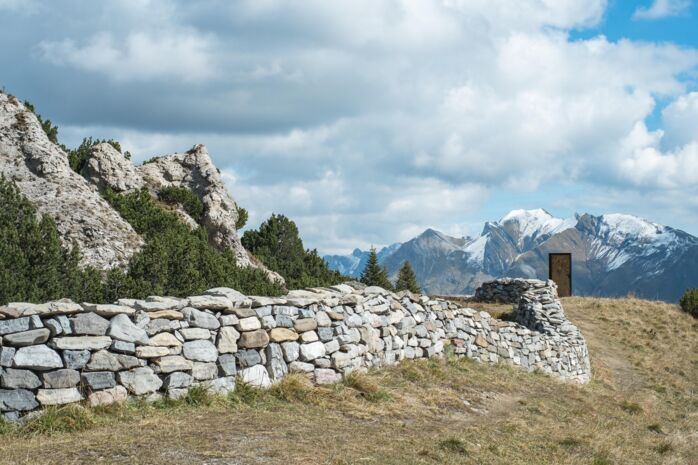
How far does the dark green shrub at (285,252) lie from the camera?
34688 mm

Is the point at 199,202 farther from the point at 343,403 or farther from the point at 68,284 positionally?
the point at 343,403

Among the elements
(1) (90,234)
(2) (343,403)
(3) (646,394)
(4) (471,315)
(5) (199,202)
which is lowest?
(3) (646,394)

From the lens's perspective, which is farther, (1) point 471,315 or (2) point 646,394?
(2) point 646,394

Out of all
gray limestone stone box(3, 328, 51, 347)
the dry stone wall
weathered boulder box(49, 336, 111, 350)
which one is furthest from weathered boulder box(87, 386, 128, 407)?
gray limestone stone box(3, 328, 51, 347)

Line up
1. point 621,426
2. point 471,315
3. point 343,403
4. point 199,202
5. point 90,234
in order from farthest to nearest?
1. point 199,202
2. point 90,234
3. point 471,315
4. point 621,426
5. point 343,403

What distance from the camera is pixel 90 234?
20828 mm

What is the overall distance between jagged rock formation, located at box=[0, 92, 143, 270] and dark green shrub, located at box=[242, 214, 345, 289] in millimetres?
12750

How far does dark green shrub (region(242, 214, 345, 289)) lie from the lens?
3469cm

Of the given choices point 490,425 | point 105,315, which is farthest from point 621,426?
point 105,315

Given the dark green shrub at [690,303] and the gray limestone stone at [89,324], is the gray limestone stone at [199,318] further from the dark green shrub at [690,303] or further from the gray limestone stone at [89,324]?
the dark green shrub at [690,303]

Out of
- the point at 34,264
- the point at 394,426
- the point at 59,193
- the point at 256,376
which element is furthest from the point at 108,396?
the point at 59,193

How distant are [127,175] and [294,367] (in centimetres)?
2189

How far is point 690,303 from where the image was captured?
3198cm

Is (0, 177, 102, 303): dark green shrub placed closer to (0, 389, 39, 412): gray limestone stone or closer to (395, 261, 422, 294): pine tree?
(0, 389, 39, 412): gray limestone stone
